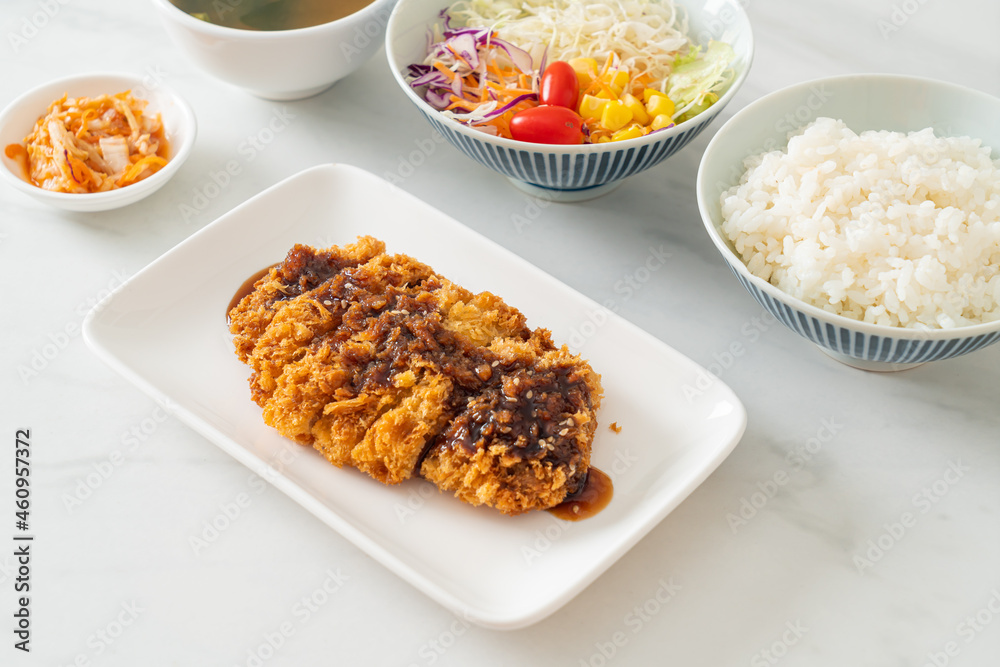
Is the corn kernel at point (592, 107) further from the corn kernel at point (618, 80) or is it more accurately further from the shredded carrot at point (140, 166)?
the shredded carrot at point (140, 166)

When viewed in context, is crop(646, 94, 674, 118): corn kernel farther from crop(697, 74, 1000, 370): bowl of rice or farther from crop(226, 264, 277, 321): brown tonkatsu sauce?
crop(226, 264, 277, 321): brown tonkatsu sauce

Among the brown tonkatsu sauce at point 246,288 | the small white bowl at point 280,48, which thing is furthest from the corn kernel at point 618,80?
the brown tonkatsu sauce at point 246,288

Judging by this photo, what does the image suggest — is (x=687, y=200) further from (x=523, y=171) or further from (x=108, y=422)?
(x=108, y=422)

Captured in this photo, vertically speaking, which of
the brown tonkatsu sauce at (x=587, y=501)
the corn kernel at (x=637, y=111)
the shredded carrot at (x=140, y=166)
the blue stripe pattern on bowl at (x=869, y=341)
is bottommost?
the brown tonkatsu sauce at (x=587, y=501)

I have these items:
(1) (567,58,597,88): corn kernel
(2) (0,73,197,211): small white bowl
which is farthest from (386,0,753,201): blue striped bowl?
(2) (0,73,197,211): small white bowl

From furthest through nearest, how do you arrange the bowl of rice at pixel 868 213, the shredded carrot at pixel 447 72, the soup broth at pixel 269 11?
the soup broth at pixel 269 11, the shredded carrot at pixel 447 72, the bowl of rice at pixel 868 213

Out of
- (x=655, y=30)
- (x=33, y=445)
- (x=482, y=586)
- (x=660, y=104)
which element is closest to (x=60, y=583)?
(x=33, y=445)

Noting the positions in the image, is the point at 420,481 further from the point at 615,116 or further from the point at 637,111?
the point at 637,111
